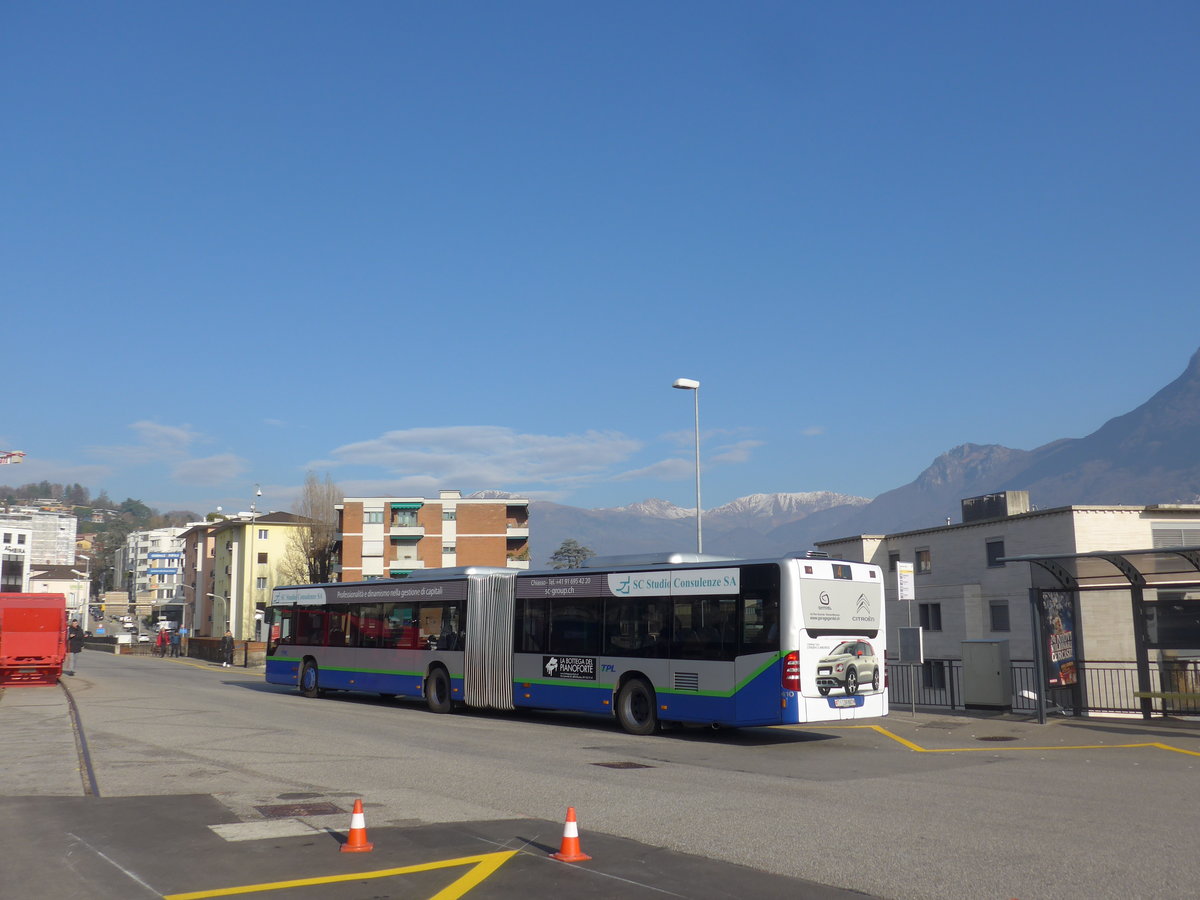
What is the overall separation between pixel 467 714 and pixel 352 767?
395 inches

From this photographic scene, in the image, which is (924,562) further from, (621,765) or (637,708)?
(621,765)

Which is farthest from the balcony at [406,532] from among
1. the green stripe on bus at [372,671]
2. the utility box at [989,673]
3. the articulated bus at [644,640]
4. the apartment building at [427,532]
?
the utility box at [989,673]

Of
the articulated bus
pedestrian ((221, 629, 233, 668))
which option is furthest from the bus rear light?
pedestrian ((221, 629, 233, 668))

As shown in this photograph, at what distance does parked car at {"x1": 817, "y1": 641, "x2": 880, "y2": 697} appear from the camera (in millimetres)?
16984

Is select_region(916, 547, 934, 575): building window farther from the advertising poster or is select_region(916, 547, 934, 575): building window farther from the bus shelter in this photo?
the advertising poster

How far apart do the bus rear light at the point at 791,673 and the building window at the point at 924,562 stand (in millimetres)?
39787

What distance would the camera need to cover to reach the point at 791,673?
16547mm

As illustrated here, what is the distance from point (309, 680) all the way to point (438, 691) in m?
6.44

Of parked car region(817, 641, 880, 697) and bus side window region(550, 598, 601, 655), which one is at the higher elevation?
bus side window region(550, 598, 601, 655)

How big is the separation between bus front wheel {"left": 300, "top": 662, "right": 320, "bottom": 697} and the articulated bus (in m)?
2.41

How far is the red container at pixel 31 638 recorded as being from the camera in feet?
97.9

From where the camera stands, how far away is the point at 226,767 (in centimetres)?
1380

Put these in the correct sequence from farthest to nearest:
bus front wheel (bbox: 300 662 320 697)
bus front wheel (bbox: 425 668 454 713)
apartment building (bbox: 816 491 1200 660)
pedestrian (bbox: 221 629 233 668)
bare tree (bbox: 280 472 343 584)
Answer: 1. bare tree (bbox: 280 472 343 584)
2. pedestrian (bbox: 221 629 233 668)
3. apartment building (bbox: 816 491 1200 660)
4. bus front wheel (bbox: 300 662 320 697)
5. bus front wheel (bbox: 425 668 454 713)

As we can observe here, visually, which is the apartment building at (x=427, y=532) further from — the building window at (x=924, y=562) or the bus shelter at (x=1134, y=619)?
the bus shelter at (x=1134, y=619)
